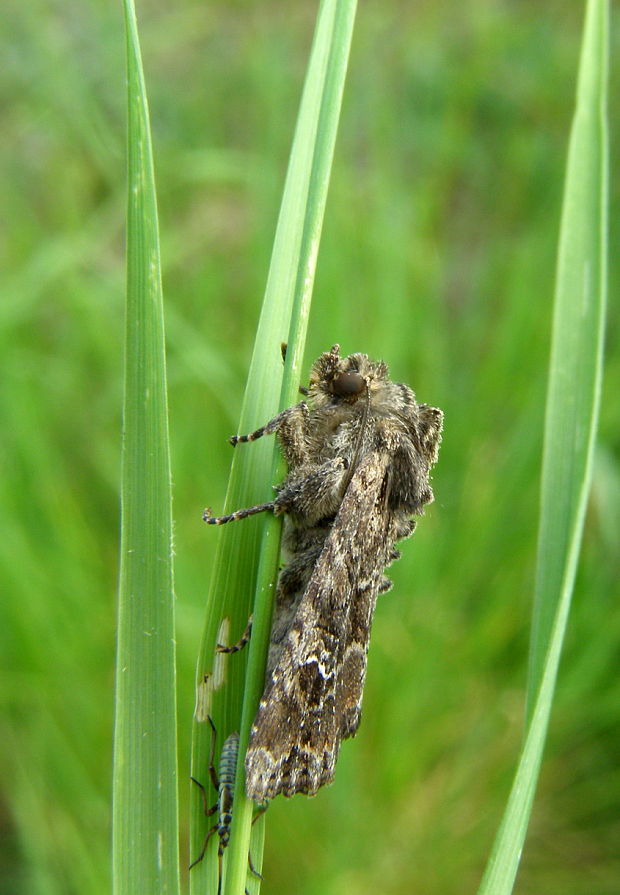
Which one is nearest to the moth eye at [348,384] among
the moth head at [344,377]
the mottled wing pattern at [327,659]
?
the moth head at [344,377]

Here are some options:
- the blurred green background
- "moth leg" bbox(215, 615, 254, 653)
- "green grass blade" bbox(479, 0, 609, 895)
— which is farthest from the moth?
the blurred green background

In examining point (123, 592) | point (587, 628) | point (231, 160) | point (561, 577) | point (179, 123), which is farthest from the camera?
point (179, 123)

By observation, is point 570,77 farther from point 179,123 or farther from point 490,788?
point 490,788

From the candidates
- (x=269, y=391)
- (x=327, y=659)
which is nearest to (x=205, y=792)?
(x=327, y=659)

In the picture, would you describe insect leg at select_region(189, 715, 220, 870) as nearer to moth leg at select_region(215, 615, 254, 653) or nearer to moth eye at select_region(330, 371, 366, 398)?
moth leg at select_region(215, 615, 254, 653)

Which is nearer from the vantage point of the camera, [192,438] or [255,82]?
[192,438]

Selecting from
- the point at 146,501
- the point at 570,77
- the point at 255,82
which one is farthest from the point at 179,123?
the point at 146,501

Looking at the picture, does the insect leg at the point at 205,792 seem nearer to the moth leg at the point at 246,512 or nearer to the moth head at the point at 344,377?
the moth leg at the point at 246,512

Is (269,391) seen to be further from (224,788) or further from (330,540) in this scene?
(224,788)
